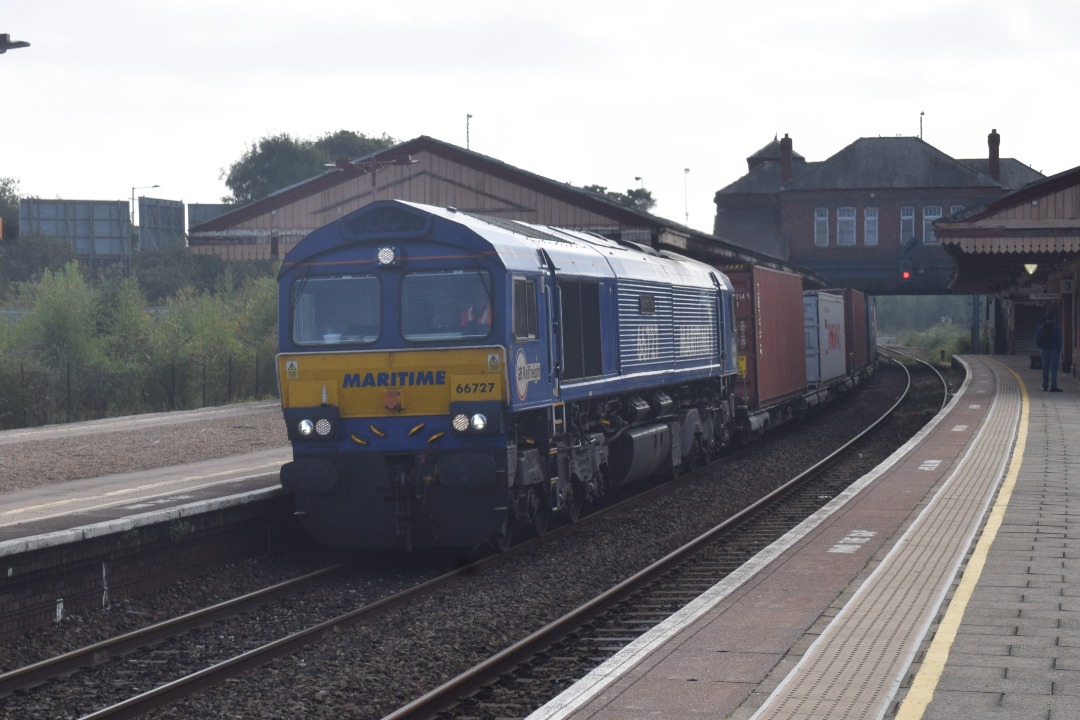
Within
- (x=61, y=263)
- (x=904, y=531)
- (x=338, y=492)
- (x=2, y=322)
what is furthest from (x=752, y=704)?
(x=61, y=263)

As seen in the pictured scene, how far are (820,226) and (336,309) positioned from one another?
198 feet

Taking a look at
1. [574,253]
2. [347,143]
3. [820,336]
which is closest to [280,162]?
[347,143]

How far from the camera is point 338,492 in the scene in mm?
12234

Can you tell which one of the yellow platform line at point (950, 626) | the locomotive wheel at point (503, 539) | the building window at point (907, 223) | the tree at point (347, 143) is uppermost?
the tree at point (347, 143)

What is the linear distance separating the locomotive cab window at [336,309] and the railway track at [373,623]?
2521 mm

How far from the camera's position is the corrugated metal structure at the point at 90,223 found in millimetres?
60969

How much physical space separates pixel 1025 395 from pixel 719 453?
925cm

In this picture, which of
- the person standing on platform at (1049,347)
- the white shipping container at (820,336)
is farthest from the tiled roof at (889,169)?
the person standing on platform at (1049,347)

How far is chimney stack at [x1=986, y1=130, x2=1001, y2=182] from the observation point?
69.4m

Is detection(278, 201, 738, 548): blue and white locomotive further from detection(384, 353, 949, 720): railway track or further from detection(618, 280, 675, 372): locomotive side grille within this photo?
detection(618, 280, 675, 372): locomotive side grille

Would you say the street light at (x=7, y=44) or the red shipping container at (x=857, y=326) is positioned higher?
the street light at (x=7, y=44)

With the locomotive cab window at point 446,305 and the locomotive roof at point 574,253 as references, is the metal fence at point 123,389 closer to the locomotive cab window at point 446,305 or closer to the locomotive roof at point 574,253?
the locomotive roof at point 574,253

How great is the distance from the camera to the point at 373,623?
33.4 ft

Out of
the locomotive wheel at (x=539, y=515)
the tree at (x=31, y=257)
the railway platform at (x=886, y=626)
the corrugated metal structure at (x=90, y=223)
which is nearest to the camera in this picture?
the railway platform at (x=886, y=626)
